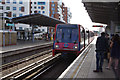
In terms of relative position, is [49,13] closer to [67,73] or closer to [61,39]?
[61,39]

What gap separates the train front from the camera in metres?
11.8

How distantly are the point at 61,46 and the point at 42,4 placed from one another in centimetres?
5910

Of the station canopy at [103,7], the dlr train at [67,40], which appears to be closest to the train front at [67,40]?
the dlr train at [67,40]

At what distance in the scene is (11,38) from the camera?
70.0ft

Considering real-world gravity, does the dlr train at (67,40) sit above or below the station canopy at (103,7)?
below

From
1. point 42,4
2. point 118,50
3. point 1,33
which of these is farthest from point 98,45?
point 42,4

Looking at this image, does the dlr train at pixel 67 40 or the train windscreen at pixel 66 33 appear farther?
the train windscreen at pixel 66 33

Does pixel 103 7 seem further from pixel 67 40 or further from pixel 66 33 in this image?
pixel 67 40

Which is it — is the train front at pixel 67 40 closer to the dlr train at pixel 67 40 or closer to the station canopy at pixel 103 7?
the dlr train at pixel 67 40

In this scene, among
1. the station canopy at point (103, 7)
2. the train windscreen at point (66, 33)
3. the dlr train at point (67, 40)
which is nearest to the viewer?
the station canopy at point (103, 7)

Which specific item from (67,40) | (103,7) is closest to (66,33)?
(67,40)

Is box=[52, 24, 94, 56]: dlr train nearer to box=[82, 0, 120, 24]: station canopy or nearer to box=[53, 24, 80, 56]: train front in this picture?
box=[53, 24, 80, 56]: train front

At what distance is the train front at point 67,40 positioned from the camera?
11805 mm

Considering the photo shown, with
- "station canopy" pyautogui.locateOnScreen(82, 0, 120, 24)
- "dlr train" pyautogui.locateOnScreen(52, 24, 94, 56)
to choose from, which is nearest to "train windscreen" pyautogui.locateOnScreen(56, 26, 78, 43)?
"dlr train" pyautogui.locateOnScreen(52, 24, 94, 56)
